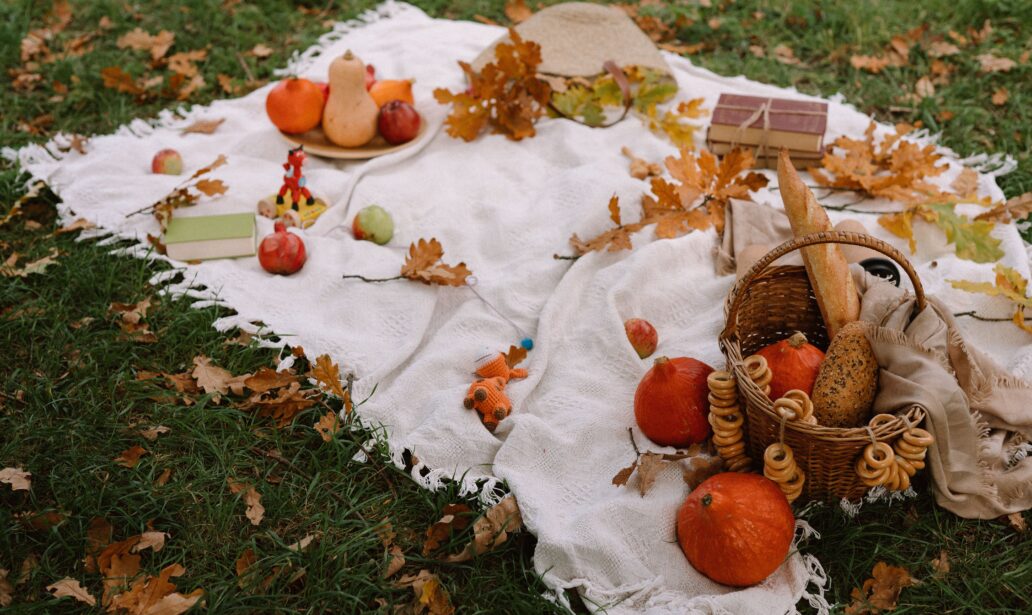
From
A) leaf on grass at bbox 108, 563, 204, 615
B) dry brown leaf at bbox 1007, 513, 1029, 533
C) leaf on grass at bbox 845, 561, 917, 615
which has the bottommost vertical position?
dry brown leaf at bbox 1007, 513, 1029, 533

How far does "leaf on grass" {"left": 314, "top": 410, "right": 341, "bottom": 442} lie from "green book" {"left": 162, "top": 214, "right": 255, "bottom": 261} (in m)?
1.08

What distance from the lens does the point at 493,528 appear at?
8.47ft

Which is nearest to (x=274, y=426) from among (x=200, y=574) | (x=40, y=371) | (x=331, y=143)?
(x=200, y=574)

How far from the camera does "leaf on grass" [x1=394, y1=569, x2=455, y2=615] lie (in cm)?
241

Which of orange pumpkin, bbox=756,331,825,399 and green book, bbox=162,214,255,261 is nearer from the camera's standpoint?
orange pumpkin, bbox=756,331,825,399

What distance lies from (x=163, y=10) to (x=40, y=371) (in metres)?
3.35

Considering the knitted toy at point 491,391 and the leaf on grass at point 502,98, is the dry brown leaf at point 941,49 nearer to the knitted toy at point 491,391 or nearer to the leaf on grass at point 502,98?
the leaf on grass at point 502,98

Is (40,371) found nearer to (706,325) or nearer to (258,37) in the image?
(706,325)

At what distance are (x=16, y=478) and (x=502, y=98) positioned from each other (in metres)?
2.73

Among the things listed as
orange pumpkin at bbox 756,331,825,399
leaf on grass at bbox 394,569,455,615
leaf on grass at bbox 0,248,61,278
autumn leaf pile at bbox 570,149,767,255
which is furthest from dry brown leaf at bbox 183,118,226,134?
orange pumpkin at bbox 756,331,825,399

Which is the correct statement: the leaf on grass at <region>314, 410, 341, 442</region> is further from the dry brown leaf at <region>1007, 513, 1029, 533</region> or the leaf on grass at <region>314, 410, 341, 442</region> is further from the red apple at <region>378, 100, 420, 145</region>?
the dry brown leaf at <region>1007, 513, 1029, 533</region>

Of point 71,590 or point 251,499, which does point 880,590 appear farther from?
Answer: point 71,590

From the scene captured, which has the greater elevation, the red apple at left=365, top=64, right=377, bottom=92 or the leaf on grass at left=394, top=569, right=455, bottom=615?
the red apple at left=365, top=64, right=377, bottom=92

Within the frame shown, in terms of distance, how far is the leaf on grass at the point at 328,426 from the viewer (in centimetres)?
287
